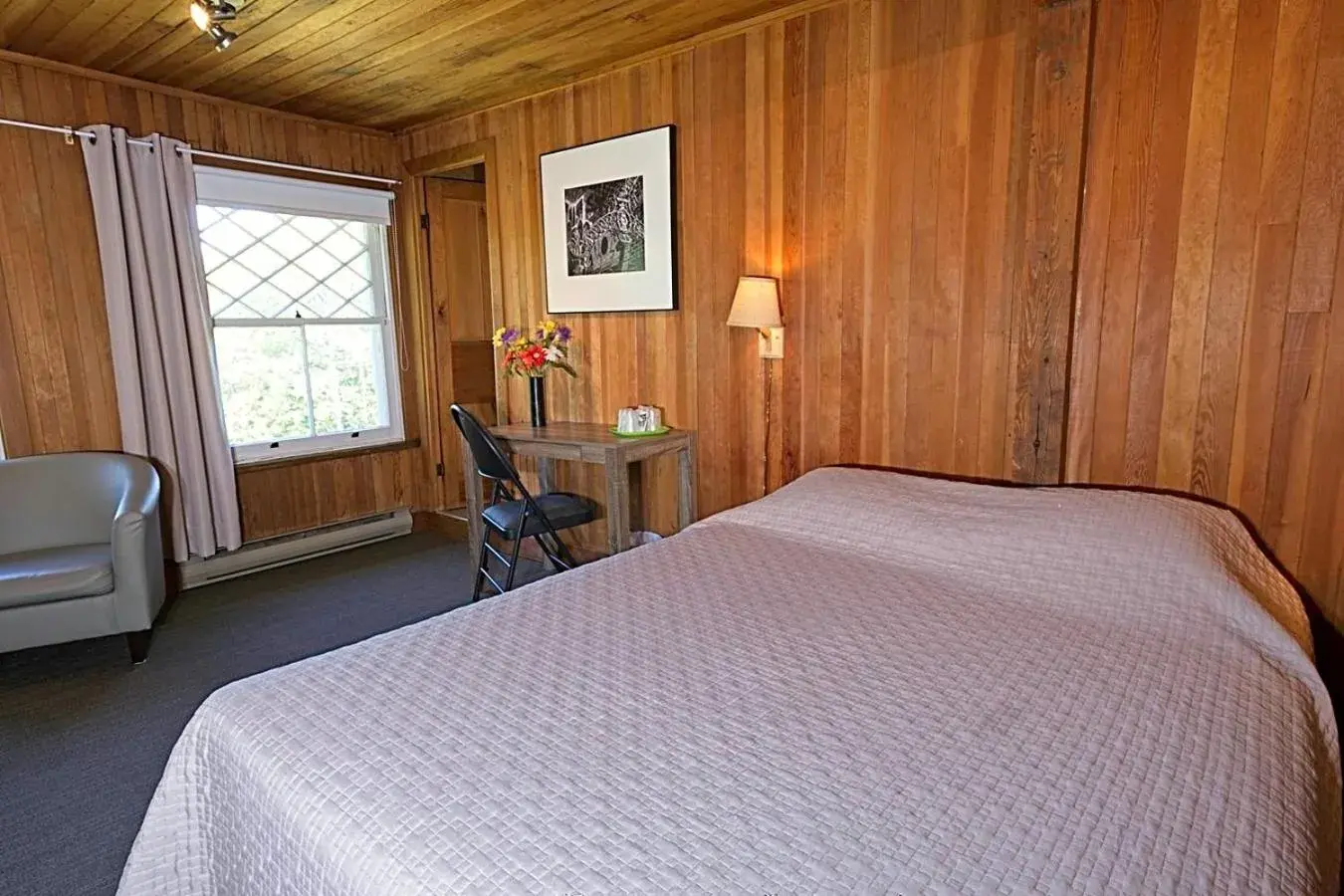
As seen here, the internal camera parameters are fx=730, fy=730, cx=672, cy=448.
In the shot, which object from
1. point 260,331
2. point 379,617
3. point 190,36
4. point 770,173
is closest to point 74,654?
point 379,617

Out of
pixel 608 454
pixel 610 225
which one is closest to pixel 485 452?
pixel 608 454

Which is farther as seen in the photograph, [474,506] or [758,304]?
[474,506]

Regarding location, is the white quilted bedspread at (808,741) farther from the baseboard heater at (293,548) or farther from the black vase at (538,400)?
the baseboard heater at (293,548)

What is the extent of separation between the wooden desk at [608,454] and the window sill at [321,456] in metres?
1.17

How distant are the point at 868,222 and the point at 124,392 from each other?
3.33 m

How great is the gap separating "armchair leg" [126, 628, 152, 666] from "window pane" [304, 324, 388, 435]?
63.3 inches

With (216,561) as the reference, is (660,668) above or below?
above

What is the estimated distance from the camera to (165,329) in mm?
3441

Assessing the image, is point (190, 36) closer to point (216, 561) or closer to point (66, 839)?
point (216, 561)

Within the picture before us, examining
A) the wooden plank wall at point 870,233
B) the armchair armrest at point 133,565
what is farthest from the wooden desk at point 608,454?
the armchair armrest at point 133,565

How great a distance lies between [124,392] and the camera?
11.0 ft

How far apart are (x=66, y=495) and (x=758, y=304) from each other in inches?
116

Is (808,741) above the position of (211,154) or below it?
below

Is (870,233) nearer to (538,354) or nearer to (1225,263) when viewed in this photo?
(1225,263)
